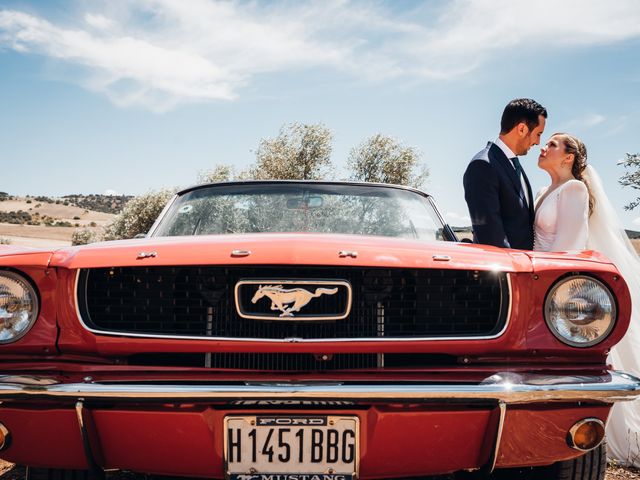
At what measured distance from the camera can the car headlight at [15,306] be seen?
225 cm

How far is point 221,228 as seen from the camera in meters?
3.49

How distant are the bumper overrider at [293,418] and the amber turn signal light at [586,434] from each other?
1.8 inches

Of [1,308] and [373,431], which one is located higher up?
[1,308]

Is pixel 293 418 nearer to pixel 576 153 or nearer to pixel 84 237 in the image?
pixel 576 153

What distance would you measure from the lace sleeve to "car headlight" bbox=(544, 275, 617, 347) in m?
1.48

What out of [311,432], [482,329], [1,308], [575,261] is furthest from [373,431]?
[1,308]

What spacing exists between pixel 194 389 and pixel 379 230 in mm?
1667

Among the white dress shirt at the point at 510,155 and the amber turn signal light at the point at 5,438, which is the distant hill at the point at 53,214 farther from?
the amber turn signal light at the point at 5,438

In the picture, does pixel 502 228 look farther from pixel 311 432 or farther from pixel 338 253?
pixel 311 432

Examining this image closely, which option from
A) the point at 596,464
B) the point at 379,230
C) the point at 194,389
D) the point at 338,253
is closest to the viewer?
the point at 194,389

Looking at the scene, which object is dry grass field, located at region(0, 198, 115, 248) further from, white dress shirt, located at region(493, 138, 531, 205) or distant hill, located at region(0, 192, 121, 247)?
white dress shirt, located at region(493, 138, 531, 205)

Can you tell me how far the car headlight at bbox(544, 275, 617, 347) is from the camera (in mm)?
2314

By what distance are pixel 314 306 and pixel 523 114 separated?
7.51 ft

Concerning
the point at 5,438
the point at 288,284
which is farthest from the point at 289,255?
the point at 5,438
